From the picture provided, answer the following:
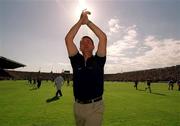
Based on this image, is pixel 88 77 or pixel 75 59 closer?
pixel 88 77

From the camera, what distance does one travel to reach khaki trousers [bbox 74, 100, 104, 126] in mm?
5094

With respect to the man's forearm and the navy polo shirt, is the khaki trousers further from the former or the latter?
the man's forearm

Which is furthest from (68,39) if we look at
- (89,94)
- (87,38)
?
(89,94)

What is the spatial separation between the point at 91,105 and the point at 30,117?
1018 centimetres

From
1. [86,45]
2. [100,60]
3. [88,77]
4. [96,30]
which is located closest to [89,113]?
[88,77]

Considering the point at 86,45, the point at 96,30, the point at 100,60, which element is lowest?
the point at 100,60

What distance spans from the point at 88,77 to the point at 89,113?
2.02 feet

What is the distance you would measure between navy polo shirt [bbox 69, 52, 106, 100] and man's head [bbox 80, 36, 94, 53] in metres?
0.16

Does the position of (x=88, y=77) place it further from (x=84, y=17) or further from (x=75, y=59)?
(x=84, y=17)

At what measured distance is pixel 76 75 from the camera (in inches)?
201

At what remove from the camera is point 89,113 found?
510 centimetres

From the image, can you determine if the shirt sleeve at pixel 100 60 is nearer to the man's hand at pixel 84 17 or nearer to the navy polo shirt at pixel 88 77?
the navy polo shirt at pixel 88 77

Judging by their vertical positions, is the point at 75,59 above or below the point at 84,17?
below

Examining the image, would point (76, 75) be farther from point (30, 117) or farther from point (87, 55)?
point (30, 117)
